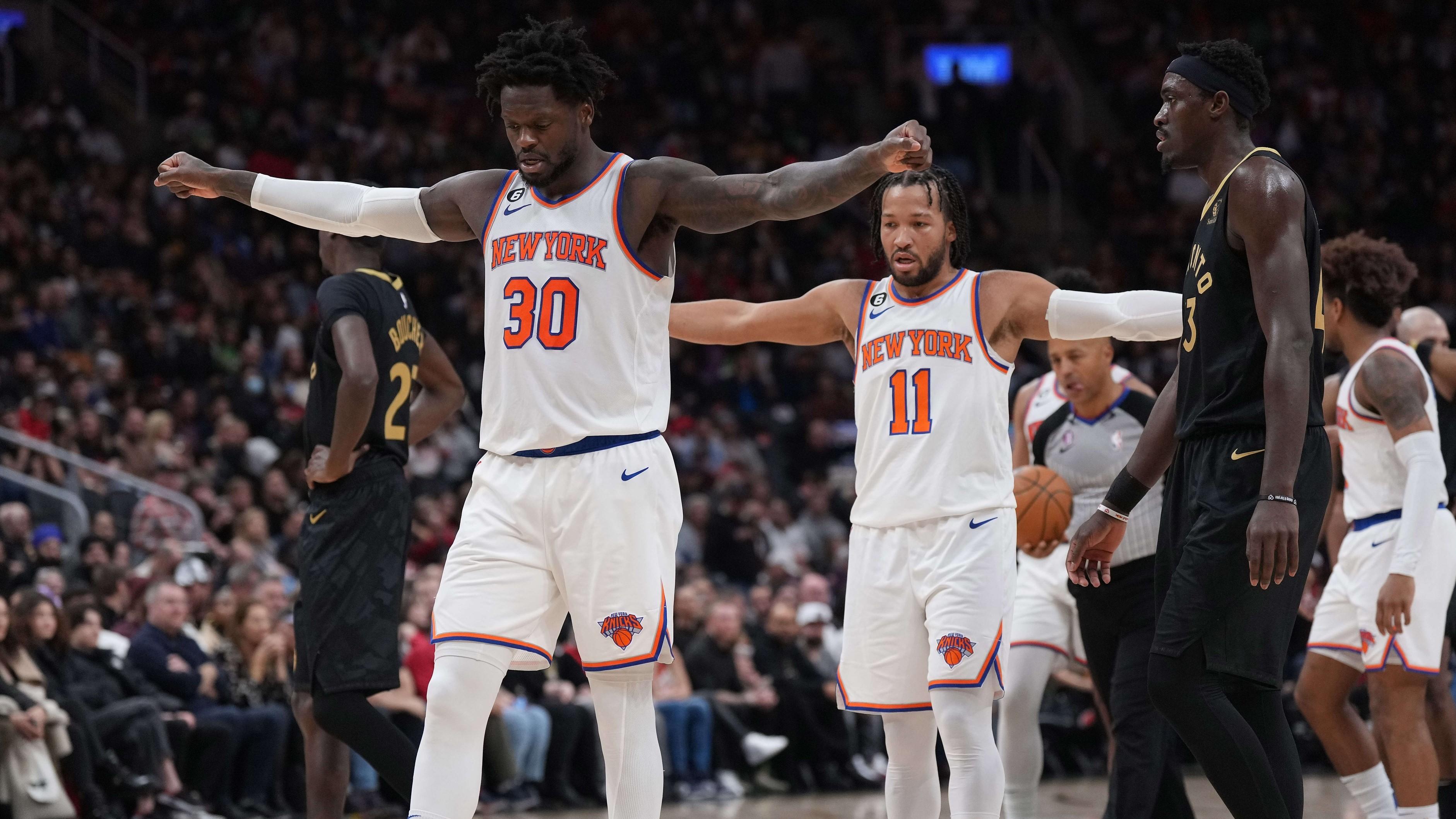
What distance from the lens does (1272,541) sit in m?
3.85

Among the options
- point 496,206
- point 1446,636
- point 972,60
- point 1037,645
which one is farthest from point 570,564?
point 972,60

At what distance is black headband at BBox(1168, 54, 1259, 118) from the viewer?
4273 mm

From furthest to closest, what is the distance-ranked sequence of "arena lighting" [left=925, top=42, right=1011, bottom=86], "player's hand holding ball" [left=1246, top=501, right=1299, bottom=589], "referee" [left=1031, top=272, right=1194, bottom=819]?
"arena lighting" [left=925, top=42, right=1011, bottom=86]
"referee" [left=1031, top=272, right=1194, bottom=819]
"player's hand holding ball" [left=1246, top=501, right=1299, bottom=589]

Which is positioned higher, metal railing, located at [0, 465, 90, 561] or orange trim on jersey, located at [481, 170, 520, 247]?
orange trim on jersey, located at [481, 170, 520, 247]

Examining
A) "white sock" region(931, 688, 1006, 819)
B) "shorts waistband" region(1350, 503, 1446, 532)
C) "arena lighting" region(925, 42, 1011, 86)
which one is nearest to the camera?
"white sock" region(931, 688, 1006, 819)

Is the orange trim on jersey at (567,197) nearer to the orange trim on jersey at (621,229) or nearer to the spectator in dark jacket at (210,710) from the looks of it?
the orange trim on jersey at (621,229)

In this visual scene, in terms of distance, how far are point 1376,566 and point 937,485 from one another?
2.10 metres

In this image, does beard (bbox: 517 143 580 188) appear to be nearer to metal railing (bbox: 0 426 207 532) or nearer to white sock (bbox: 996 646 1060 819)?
white sock (bbox: 996 646 1060 819)

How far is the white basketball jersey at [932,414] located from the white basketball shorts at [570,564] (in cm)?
103

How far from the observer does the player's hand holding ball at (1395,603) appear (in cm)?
520

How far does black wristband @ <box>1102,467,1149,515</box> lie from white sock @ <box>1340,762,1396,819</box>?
231 centimetres

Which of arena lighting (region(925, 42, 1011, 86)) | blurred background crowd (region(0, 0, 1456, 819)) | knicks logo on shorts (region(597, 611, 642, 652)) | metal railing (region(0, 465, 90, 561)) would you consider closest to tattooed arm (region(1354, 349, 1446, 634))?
knicks logo on shorts (region(597, 611, 642, 652))

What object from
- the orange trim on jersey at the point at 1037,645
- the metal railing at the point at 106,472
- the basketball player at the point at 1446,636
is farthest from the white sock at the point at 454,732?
the metal railing at the point at 106,472

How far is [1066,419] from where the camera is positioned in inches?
253
